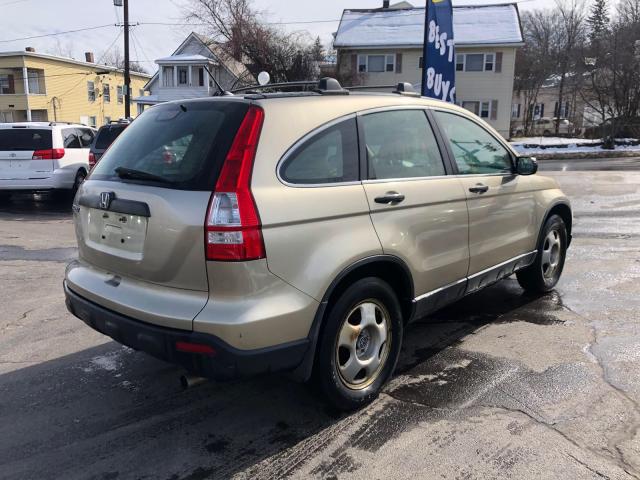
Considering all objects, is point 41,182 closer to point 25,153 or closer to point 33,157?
point 33,157

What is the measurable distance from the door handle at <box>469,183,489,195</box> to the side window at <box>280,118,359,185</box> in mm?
1219

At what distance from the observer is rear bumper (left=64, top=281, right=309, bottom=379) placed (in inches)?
103

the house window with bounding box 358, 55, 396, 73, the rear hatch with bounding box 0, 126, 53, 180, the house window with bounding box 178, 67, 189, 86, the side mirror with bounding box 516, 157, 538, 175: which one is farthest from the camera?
the house window with bounding box 178, 67, 189, 86

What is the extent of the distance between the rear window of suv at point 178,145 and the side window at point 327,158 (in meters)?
0.36

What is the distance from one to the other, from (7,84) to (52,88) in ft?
10.6

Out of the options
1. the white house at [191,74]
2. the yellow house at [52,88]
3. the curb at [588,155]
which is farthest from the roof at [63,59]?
the curb at [588,155]

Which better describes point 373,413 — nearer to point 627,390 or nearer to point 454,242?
point 454,242

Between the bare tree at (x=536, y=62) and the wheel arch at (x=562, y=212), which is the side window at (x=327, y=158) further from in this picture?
the bare tree at (x=536, y=62)

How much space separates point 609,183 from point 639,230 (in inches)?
269

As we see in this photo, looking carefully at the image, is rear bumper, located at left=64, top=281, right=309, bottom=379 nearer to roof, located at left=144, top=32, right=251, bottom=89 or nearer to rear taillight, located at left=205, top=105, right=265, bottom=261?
rear taillight, located at left=205, top=105, right=265, bottom=261

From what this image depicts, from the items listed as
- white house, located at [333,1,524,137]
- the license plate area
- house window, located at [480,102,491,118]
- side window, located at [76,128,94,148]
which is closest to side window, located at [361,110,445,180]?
the license plate area

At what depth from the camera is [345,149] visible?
319 centimetres

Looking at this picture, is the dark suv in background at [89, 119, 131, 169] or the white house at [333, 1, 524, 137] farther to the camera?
the white house at [333, 1, 524, 137]

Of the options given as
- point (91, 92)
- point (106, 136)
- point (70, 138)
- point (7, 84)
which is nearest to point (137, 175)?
point (70, 138)
